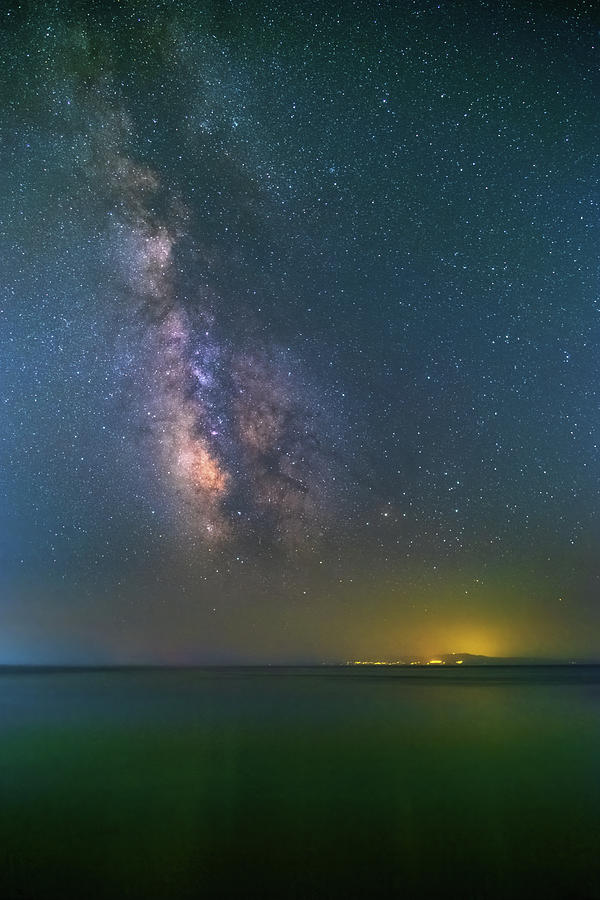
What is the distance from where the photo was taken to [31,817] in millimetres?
8547

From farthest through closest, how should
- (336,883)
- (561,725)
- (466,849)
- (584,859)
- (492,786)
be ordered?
1. (561,725)
2. (492,786)
3. (466,849)
4. (584,859)
5. (336,883)

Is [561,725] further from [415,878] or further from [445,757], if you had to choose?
[415,878]

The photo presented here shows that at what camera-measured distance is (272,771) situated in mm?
11969

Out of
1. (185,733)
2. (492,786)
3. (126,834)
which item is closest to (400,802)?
(492,786)

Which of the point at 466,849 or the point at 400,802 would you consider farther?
the point at 400,802

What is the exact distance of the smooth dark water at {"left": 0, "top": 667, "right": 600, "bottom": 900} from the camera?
6.15 m

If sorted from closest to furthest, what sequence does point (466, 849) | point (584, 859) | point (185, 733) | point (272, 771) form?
point (584, 859) < point (466, 849) < point (272, 771) < point (185, 733)

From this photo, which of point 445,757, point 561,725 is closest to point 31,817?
point 445,757

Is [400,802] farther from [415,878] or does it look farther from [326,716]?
[326,716]

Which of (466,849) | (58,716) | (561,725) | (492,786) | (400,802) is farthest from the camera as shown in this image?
(58,716)

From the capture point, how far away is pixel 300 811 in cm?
898

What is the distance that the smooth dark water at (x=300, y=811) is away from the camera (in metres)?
6.15

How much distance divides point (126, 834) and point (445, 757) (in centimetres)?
855

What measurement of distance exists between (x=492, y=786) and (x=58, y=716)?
60.7 ft
